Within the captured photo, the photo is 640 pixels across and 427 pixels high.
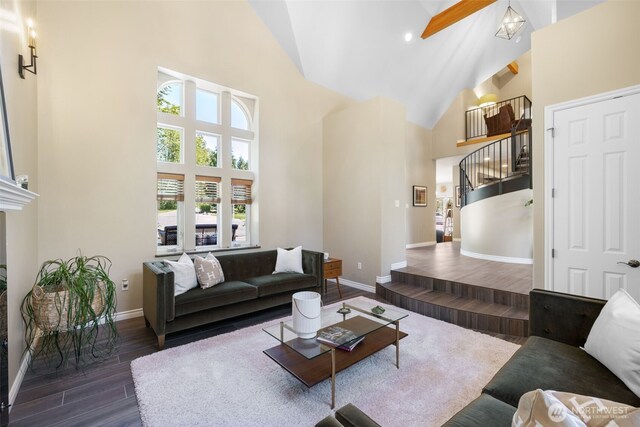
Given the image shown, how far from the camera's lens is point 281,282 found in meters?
3.79

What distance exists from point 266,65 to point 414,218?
18.1 feet

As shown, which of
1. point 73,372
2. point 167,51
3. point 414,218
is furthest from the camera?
point 414,218

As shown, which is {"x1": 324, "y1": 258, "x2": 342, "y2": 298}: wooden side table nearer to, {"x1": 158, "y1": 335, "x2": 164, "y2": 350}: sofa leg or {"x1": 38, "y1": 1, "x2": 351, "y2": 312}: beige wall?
{"x1": 38, "y1": 1, "x2": 351, "y2": 312}: beige wall

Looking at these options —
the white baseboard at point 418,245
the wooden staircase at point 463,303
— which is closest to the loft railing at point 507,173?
the white baseboard at point 418,245

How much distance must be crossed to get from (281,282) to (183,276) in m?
1.21

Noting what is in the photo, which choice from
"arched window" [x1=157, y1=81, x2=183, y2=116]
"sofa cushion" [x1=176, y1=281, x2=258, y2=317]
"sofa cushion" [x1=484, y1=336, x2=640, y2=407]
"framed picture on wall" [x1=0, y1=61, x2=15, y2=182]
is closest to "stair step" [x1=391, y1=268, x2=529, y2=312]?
"sofa cushion" [x1=484, y1=336, x2=640, y2=407]

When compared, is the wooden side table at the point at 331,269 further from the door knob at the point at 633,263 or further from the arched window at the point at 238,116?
the door knob at the point at 633,263

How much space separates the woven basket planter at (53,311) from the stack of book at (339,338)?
78.4 inches

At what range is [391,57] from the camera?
5.93 m

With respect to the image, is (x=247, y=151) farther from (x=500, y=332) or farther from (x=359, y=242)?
(x=500, y=332)

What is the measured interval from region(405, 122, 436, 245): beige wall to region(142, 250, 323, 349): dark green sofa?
15.1 feet

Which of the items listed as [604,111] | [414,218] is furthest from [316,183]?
[604,111]

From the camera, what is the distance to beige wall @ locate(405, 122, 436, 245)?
7.86 m

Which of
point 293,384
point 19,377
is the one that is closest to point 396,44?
point 293,384
